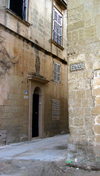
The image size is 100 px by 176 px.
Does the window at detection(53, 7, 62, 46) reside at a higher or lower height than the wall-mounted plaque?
higher

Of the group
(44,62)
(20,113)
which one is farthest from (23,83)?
(44,62)

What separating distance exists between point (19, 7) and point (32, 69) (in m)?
2.92

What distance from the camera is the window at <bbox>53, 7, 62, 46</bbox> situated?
11867 millimetres

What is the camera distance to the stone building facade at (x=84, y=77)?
14.8 feet

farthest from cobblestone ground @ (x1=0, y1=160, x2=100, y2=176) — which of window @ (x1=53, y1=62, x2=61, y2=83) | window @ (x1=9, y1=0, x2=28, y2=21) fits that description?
window @ (x1=53, y1=62, x2=61, y2=83)

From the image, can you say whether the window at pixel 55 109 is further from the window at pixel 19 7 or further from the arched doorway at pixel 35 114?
the window at pixel 19 7

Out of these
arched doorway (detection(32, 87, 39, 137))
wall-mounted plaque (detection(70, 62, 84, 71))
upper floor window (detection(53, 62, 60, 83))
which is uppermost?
upper floor window (detection(53, 62, 60, 83))

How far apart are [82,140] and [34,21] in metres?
7.24

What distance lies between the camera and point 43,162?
480 centimetres

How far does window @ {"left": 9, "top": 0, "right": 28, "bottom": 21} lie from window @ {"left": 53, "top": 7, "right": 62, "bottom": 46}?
2.81 meters

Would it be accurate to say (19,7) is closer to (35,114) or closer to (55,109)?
(35,114)

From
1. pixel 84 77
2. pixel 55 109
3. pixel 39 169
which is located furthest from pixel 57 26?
pixel 39 169

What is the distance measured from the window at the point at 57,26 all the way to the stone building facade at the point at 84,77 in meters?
6.84

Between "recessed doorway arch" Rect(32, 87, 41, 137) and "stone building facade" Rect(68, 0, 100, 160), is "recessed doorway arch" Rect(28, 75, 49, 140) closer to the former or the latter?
"recessed doorway arch" Rect(32, 87, 41, 137)
